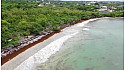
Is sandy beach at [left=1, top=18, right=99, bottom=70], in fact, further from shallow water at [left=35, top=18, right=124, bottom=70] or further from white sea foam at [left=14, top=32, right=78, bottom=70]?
shallow water at [left=35, top=18, right=124, bottom=70]

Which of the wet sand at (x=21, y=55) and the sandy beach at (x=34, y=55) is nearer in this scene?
the sandy beach at (x=34, y=55)

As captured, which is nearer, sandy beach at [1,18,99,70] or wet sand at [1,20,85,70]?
sandy beach at [1,18,99,70]

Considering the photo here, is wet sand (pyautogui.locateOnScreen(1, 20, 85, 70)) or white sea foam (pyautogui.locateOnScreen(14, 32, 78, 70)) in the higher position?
wet sand (pyautogui.locateOnScreen(1, 20, 85, 70))

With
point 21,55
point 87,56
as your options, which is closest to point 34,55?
point 21,55

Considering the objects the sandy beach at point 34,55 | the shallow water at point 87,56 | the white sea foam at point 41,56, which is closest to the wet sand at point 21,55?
the sandy beach at point 34,55

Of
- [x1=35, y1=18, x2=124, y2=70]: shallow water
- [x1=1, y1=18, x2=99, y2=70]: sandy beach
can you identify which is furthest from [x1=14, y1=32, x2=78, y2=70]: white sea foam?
[x1=35, y1=18, x2=124, y2=70]: shallow water

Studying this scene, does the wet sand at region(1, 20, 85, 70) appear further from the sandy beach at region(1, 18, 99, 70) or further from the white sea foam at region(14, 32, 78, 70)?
the white sea foam at region(14, 32, 78, 70)

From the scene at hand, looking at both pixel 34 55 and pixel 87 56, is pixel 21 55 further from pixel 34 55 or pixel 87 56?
pixel 87 56

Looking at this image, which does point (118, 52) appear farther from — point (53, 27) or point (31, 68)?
point (53, 27)

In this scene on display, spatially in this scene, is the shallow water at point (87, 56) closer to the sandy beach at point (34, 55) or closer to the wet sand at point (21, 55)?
the sandy beach at point (34, 55)

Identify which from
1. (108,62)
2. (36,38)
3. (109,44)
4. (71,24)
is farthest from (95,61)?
(71,24)

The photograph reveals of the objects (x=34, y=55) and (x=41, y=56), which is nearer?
(x=41, y=56)
